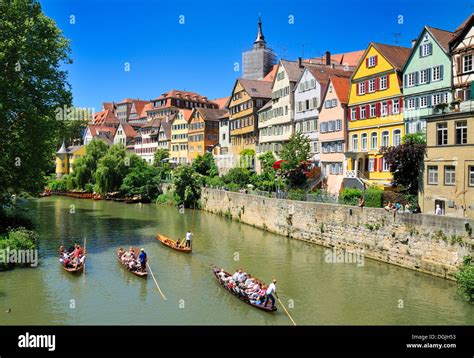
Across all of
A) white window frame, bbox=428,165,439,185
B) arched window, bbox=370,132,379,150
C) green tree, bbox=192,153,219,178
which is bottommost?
white window frame, bbox=428,165,439,185

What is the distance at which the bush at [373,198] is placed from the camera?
2653cm

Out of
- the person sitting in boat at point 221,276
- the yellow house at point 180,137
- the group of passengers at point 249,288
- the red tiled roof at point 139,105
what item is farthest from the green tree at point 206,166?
the red tiled roof at point 139,105

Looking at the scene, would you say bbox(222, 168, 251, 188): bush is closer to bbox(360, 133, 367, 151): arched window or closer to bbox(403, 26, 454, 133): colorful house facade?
bbox(360, 133, 367, 151): arched window

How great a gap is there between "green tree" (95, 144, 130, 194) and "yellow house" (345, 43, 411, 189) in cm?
3322

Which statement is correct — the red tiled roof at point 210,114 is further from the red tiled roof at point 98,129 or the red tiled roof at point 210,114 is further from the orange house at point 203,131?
the red tiled roof at point 98,129

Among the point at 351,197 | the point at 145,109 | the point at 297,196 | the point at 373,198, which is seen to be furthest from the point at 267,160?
the point at 145,109

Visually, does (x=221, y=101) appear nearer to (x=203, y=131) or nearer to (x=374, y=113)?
(x=203, y=131)

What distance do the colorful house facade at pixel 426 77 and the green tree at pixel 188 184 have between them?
1039 inches

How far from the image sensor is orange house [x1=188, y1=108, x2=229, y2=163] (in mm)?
68625

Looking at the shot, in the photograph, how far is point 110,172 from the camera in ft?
195

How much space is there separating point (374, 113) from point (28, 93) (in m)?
24.1

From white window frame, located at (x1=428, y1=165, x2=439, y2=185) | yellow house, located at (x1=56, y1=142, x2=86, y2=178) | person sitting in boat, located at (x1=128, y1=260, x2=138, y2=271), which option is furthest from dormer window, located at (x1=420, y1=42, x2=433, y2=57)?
yellow house, located at (x1=56, y1=142, x2=86, y2=178)
